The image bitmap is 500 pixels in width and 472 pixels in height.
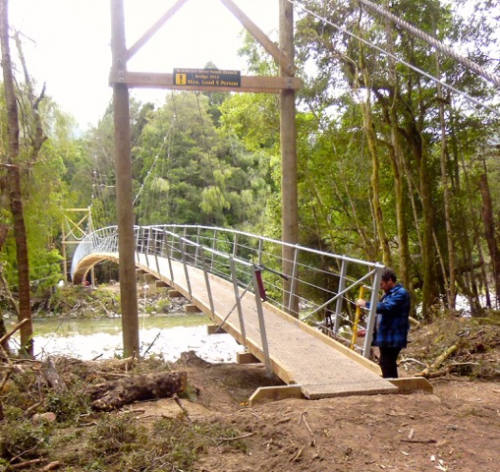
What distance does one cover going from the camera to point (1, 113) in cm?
1005

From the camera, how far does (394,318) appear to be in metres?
4.13

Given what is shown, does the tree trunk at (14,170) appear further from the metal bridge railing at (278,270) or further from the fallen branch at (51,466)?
the fallen branch at (51,466)

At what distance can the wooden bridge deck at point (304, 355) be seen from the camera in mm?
3740

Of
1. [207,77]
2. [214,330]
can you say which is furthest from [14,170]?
[214,330]

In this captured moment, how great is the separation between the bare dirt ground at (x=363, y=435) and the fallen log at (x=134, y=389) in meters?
0.20

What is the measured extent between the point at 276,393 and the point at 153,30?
4576 millimetres

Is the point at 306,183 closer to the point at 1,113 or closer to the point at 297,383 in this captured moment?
the point at 1,113

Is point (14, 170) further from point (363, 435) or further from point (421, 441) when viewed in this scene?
→ point (421, 441)

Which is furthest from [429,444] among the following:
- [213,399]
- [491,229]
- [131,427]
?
[491,229]

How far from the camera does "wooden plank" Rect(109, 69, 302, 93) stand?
6493 millimetres

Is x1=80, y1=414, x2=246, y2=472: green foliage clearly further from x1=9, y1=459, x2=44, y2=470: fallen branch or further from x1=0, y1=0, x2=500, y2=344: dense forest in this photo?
x1=0, y1=0, x2=500, y2=344: dense forest

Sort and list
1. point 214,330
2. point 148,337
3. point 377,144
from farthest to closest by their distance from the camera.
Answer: point 148,337, point 377,144, point 214,330

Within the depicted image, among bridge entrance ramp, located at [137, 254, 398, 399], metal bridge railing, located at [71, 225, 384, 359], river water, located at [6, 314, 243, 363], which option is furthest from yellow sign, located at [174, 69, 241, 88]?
river water, located at [6, 314, 243, 363]

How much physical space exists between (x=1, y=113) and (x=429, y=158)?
7.47 meters
